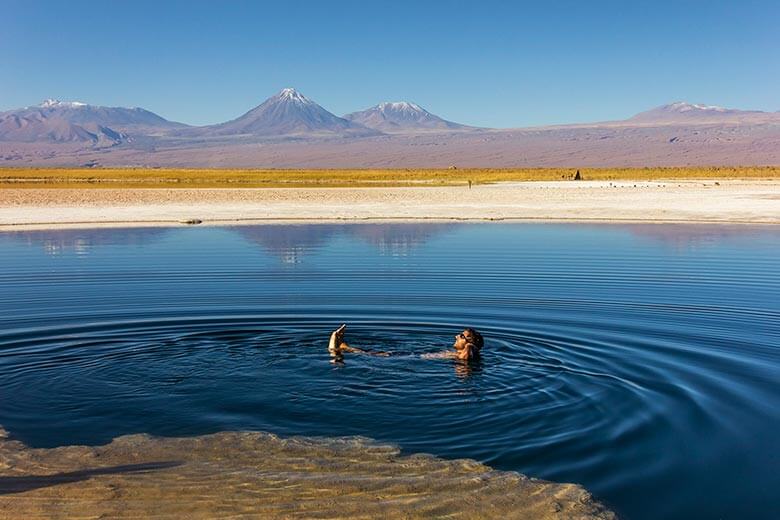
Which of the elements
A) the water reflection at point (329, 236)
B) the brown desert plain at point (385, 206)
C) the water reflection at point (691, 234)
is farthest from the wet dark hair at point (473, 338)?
the brown desert plain at point (385, 206)

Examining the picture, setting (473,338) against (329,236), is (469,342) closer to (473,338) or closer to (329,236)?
(473,338)

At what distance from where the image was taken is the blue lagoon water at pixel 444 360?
33.4ft

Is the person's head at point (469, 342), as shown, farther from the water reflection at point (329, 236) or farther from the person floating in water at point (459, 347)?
the water reflection at point (329, 236)

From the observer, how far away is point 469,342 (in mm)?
13539

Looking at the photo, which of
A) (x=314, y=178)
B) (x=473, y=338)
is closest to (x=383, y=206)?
(x=473, y=338)

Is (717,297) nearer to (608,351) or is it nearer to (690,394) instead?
(608,351)

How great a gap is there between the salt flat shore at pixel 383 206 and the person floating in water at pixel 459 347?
89.1 feet

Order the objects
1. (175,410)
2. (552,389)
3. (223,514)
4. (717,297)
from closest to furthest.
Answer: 1. (223,514)
2. (175,410)
3. (552,389)
4. (717,297)

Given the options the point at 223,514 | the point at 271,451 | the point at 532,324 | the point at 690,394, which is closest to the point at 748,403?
the point at 690,394

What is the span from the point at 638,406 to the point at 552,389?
49.5 inches

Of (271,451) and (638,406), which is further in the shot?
(638,406)

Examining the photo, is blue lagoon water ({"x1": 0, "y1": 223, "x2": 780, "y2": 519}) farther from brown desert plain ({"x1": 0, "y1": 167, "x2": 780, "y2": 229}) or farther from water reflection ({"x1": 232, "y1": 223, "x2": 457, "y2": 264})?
brown desert plain ({"x1": 0, "y1": 167, "x2": 780, "y2": 229})

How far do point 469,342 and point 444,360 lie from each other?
72 cm

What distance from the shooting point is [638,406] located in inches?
464
